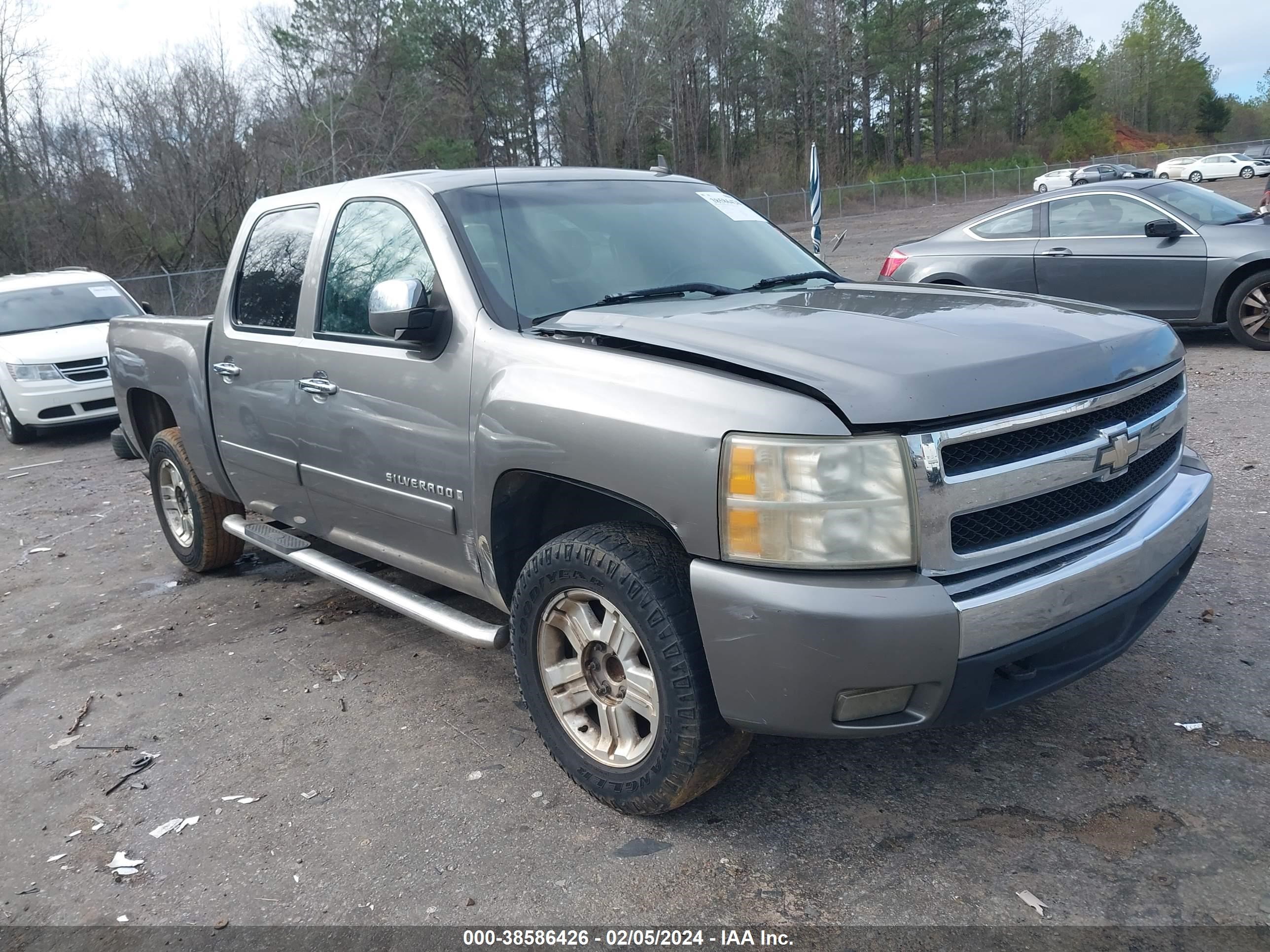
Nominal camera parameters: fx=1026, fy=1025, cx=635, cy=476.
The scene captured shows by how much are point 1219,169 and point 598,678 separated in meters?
52.7

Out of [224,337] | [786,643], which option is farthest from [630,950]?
[224,337]

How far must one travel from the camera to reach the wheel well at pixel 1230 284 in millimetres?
8883

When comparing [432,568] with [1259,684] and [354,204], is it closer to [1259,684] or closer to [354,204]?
[354,204]

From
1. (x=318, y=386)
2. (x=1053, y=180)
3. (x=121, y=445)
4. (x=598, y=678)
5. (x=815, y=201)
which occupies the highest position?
(x=1053, y=180)

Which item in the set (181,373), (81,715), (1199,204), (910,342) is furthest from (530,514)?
(1199,204)

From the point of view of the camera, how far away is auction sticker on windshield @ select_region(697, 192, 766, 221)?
14.4 ft

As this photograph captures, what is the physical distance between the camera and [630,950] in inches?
99.3

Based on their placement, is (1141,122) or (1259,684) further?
(1141,122)

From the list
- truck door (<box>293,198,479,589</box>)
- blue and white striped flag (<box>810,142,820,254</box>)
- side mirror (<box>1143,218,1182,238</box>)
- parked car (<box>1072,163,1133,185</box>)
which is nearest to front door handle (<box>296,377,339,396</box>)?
truck door (<box>293,198,479,589</box>)

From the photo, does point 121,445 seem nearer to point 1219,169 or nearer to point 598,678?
point 598,678

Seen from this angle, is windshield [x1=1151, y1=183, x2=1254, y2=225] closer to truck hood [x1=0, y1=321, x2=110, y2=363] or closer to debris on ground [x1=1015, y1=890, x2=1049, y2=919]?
debris on ground [x1=1015, y1=890, x2=1049, y2=919]

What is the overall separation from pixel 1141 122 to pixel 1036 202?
89.7 meters

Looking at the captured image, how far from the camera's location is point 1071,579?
2646mm

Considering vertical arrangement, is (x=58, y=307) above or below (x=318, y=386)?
above
